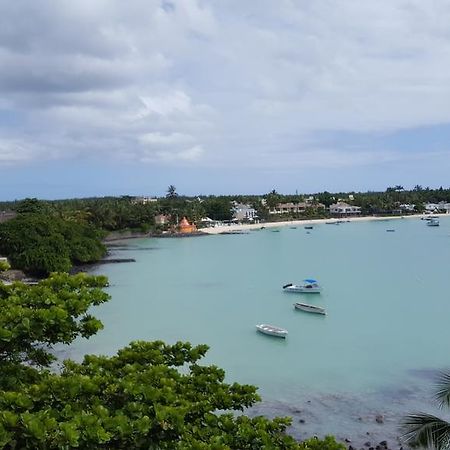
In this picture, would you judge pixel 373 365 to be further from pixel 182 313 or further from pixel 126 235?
pixel 126 235

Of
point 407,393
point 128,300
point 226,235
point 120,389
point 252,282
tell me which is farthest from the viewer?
point 226,235

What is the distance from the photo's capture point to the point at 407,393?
15.3 meters

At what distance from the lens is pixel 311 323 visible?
25469 millimetres

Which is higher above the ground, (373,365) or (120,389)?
(120,389)

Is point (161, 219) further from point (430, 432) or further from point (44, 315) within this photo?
point (44, 315)

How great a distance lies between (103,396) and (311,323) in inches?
849

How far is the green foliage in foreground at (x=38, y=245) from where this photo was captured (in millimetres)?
38062

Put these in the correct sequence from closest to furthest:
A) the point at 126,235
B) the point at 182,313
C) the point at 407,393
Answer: the point at 407,393 < the point at 182,313 < the point at 126,235

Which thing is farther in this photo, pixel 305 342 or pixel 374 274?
pixel 374 274

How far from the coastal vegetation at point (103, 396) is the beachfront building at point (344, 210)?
108 meters

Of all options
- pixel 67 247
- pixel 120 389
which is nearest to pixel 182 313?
pixel 67 247

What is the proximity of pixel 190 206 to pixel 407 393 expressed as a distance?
3011 inches

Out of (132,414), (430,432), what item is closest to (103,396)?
(132,414)

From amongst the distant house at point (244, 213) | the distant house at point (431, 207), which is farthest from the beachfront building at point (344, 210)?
the distant house at point (244, 213)
